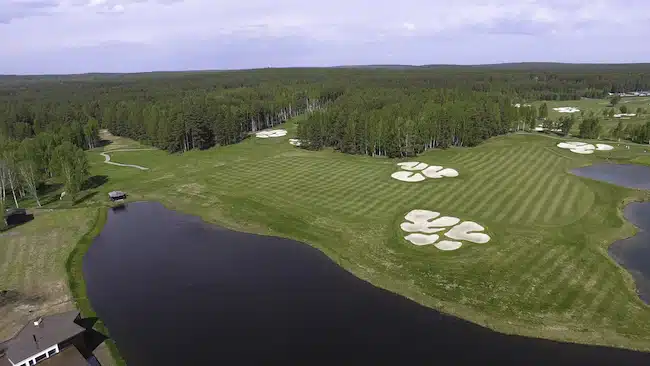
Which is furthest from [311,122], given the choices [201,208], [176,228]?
[176,228]

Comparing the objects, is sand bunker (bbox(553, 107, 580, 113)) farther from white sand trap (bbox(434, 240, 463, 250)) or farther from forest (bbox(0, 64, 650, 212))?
white sand trap (bbox(434, 240, 463, 250))

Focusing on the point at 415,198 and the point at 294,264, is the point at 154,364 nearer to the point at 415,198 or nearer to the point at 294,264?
the point at 294,264

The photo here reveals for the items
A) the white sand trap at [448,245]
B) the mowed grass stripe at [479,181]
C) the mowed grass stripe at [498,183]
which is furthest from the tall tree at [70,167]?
the mowed grass stripe at [498,183]

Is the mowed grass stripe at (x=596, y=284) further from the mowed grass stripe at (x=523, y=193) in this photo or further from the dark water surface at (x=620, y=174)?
the dark water surface at (x=620, y=174)

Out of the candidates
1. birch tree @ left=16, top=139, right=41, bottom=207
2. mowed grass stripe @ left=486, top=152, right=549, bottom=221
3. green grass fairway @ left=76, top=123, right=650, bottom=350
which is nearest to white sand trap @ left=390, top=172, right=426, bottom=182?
green grass fairway @ left=76, top=123, right=650, bottom=350

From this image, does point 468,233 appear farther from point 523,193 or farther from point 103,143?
point 103,143

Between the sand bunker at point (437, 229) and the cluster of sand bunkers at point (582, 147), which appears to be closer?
the sand bunker at point (437, 229)
